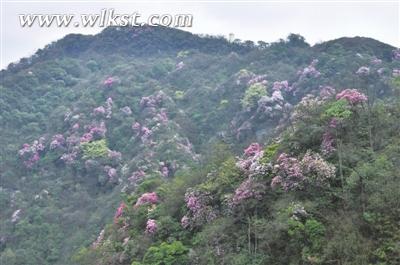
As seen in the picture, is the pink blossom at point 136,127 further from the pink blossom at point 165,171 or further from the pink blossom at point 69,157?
the pink blossom at point 165,171

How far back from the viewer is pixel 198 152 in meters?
37.7

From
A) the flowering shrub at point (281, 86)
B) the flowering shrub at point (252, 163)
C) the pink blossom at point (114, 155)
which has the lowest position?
the pink blossom at point (114, 155)

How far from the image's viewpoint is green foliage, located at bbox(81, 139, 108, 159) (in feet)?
123

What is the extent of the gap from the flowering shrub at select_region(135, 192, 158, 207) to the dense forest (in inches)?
3.3

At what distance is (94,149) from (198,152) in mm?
7082

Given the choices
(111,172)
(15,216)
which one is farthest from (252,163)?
(15,216)

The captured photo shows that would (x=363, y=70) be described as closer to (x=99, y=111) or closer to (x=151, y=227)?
(x=99, y=111)

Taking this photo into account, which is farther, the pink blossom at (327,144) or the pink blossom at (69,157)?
the pink blossom at (69,157)

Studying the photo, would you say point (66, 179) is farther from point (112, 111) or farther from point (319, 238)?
point (319, 238)

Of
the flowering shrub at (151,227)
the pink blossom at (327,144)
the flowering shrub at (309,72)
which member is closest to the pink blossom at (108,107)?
the flowering shrub at (309,72)

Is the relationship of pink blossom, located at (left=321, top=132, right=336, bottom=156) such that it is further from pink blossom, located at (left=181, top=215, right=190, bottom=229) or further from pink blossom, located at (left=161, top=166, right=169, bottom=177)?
pink blossom, located at (left=161, top=166, right=169, bottom=177)

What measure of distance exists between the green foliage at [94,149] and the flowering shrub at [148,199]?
1647cm

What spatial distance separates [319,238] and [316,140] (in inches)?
159

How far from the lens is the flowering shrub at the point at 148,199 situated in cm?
2109
